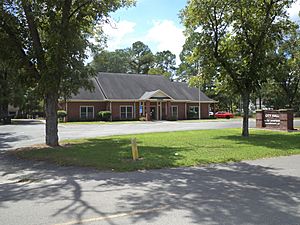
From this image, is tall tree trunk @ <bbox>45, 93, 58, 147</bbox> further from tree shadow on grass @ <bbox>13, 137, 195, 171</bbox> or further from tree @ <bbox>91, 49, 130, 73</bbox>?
tree @ <bbox>91, 49, 130, 73</bbox>

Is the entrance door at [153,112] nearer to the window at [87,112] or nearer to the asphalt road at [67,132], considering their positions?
the window at [87,112]

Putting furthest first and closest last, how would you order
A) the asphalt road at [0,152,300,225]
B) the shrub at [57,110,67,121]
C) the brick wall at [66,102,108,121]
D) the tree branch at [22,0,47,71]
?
Result: 1. the brick wall at [66,102,108,121]
2. the shrub at [57,110,67,121]
3. the tree branch at [22,0,47,71]
4. the asphalt road at [0,152,300,225]

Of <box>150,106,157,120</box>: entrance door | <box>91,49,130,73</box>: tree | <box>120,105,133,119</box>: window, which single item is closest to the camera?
<box>120,105,133,119</box>: window

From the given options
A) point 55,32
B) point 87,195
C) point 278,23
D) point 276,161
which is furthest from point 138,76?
point 87,195

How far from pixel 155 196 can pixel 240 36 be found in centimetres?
1597

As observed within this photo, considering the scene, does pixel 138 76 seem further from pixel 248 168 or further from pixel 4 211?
pixel 4 211

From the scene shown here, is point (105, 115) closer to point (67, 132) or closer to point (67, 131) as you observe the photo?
point (67, 131)

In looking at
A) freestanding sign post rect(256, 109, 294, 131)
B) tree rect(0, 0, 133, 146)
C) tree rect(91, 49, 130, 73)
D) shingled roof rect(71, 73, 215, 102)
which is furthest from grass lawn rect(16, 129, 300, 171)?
tree rect(91, 49, 130, 73)

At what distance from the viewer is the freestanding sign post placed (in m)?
24.3

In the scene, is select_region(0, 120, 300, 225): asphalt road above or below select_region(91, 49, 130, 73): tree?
below

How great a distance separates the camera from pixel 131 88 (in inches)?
1953

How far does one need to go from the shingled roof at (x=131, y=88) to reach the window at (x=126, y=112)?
1323 millimetres

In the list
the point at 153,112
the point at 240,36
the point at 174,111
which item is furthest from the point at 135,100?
the point at 240,36

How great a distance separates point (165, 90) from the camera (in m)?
51.7
